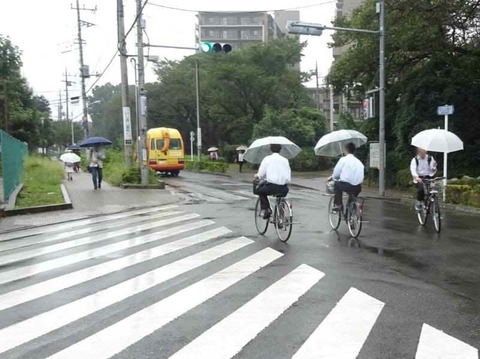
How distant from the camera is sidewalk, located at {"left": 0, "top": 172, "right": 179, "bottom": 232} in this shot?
13359 millimetres

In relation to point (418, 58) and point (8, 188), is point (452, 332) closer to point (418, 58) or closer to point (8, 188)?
point (8, 188)

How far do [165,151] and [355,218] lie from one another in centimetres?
2431

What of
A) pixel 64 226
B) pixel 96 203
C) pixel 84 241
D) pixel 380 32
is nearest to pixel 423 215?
pixel 84 241

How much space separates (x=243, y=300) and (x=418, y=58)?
73.3 ft

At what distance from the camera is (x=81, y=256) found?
8.74 m

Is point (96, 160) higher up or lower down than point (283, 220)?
higher up

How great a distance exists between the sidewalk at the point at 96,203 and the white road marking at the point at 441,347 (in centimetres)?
1005

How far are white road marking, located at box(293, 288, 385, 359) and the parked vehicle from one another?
2797cm

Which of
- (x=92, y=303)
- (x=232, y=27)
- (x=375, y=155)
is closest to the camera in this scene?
(x=92, y=303)

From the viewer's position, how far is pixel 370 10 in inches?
925

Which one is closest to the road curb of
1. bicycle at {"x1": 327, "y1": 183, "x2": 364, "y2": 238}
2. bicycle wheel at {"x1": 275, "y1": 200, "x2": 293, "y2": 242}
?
bicycle wheel at {"x1": 275, "y1": 200, "x2": 293, "y2": 242}

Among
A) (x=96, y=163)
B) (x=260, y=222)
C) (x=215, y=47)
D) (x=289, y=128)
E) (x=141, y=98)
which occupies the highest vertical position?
(x=215, y=47)

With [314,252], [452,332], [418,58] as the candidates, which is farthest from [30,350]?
[418,58]

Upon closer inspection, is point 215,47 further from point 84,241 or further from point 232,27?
point 232,27
